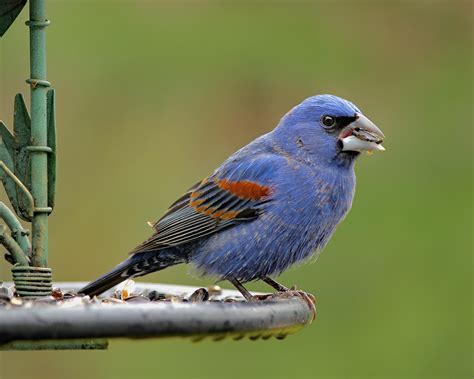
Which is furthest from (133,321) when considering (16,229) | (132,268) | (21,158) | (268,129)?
(268,129)

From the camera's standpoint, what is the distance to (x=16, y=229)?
4719mm

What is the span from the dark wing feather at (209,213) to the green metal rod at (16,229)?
0.67m

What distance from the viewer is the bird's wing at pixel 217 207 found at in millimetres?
5402

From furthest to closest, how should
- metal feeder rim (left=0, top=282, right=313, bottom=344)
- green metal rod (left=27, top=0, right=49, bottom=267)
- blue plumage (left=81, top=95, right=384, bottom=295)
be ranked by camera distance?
1. blue plumage (left=81, top=95, right=384, bottom=295)
2. green metal rod (left=27, top=0, right=49, bottom=267)
3. metal feeder rim (left=0, top=282, right=313, bottom=344)

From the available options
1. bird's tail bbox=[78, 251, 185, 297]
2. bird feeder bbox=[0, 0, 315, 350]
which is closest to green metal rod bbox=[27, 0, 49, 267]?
bird feeder bbox=[0, 0, 315, 350]

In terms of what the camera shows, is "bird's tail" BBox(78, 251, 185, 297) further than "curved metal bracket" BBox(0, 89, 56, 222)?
Yes

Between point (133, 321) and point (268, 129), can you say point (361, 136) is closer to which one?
point (133, 321)

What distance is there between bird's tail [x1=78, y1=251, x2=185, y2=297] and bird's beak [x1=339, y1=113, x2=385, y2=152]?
0.91 meters

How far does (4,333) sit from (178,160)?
7.01 meters

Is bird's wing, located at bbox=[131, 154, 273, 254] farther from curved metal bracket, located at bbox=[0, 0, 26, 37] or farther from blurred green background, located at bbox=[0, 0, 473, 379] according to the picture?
blurred green background, located at bbox=[0, 0, 473, 379]

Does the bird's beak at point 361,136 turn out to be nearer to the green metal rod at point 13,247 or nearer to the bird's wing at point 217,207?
the bird's wing at point 217,207

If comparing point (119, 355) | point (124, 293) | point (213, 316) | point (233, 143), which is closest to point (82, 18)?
point (233, 143)

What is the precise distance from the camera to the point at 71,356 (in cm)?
899

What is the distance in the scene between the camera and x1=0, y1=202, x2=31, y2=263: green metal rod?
468 cm
